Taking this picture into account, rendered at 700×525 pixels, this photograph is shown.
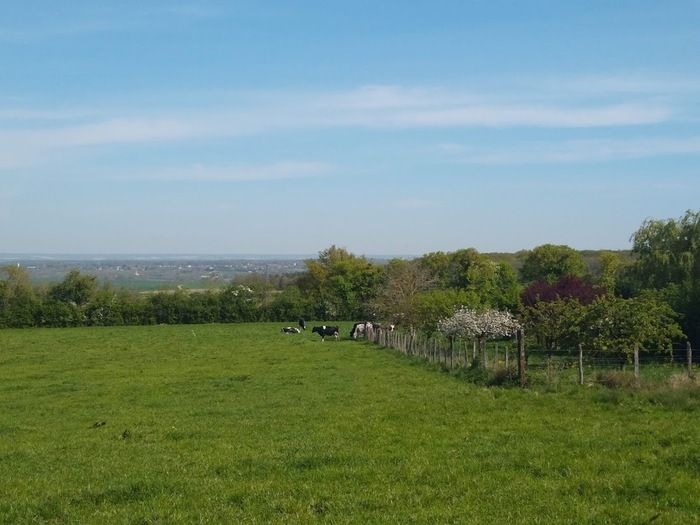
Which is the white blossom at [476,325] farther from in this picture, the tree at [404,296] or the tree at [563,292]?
the tree at [404,296]

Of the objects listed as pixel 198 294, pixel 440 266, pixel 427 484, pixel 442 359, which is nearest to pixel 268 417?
pixel 427 484

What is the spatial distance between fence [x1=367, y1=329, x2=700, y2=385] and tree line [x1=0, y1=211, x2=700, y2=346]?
330cm

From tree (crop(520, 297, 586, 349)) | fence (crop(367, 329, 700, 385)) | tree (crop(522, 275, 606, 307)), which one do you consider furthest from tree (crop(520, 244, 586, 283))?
tree (crop(520, 297, 586, 349))

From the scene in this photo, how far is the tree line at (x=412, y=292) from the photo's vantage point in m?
48.7

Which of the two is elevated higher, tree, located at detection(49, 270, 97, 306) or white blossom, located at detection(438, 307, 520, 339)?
tree, located at detection(49, 270, 97, 306)

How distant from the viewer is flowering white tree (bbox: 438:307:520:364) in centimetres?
4306

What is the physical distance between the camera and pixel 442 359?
30594 millimetres

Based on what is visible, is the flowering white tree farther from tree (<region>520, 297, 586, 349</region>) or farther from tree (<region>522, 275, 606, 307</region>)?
tree (<region>520, 297, 586, 349</region>)

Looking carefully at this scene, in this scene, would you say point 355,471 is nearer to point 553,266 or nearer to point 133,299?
point 133,299

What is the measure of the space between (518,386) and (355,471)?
1168cm

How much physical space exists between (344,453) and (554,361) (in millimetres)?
16791

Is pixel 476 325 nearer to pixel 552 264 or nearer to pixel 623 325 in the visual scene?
pixel 623 325

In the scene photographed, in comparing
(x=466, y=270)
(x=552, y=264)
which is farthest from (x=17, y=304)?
(x=552, y=264)

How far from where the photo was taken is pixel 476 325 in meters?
43.2
